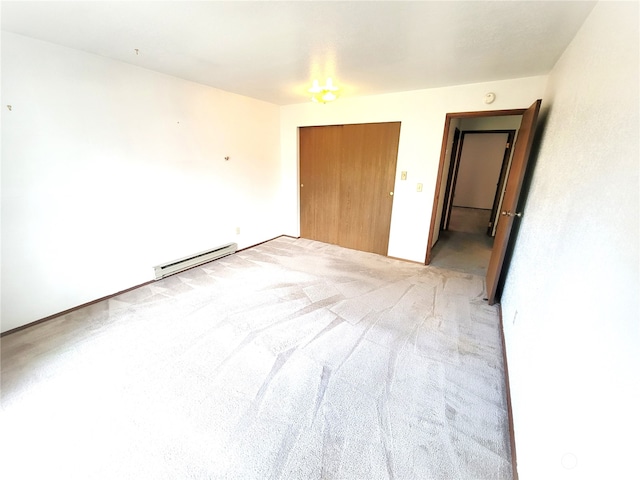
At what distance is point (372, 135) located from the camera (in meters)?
3.49

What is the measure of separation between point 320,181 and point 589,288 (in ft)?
11.8

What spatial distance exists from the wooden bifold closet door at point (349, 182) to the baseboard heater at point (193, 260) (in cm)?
148

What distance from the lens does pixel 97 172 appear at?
7.52 feet

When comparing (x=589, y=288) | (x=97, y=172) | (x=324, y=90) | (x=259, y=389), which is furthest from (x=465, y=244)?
(x=97, y=172)

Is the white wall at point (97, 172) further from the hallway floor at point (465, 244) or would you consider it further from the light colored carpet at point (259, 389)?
the hallway floor at point (465, 244)

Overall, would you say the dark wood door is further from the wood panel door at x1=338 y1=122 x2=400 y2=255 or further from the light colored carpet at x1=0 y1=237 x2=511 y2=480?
the wood panel door at x1=338 y1=122 x2=400 y2=255

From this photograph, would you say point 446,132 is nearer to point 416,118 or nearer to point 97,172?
point 416,118

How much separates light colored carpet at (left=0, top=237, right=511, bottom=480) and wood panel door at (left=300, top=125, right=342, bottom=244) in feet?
6.06

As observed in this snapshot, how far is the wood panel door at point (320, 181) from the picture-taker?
12.8 ft

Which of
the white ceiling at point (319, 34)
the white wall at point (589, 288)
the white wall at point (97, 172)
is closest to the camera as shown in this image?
the white wall at point (589, 288)

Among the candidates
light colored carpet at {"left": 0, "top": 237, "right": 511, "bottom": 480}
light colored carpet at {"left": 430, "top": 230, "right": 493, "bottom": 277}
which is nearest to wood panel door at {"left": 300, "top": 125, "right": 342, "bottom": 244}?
light colored carpet at {"left": 430, "top": 230, "right": 493, "bottom": 277}

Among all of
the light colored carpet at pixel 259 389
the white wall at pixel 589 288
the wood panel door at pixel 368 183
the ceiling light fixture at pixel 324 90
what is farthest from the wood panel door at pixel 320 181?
the white wall at pixel 589 288

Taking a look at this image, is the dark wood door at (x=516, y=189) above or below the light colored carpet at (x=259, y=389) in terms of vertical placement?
above

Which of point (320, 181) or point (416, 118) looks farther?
point (320, 181)
